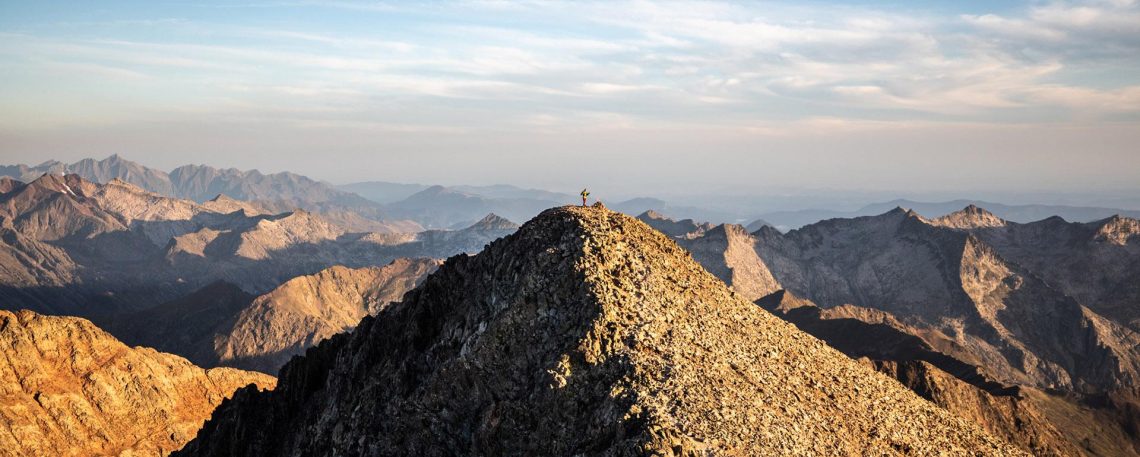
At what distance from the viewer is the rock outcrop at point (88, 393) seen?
380 ft

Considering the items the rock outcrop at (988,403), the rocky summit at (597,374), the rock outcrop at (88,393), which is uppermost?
the rocky summit at (597,374)

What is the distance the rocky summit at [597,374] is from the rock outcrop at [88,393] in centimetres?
7139

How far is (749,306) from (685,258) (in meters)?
5.51

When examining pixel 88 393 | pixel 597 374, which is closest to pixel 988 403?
pixel 597 374

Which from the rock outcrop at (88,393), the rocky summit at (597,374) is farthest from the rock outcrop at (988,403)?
the rock outcrop at (88,393)

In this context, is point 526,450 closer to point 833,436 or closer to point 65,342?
point 833,436

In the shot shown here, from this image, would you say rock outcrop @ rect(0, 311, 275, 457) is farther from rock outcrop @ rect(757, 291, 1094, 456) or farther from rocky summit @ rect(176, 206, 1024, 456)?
rock outcrop @ rect(757, 291, 1094, 456)

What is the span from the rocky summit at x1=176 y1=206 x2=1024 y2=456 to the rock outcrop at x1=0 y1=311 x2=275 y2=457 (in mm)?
71391

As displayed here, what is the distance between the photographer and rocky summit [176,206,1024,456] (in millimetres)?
43688

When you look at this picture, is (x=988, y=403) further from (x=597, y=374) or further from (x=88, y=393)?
(x=88, y=393)

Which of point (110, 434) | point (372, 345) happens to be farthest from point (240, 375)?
point (372, 345)

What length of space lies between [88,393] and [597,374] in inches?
4286

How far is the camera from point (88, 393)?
125 metres

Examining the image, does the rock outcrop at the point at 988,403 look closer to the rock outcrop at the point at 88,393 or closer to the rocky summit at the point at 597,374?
the rocky summit at the point at 597,374
